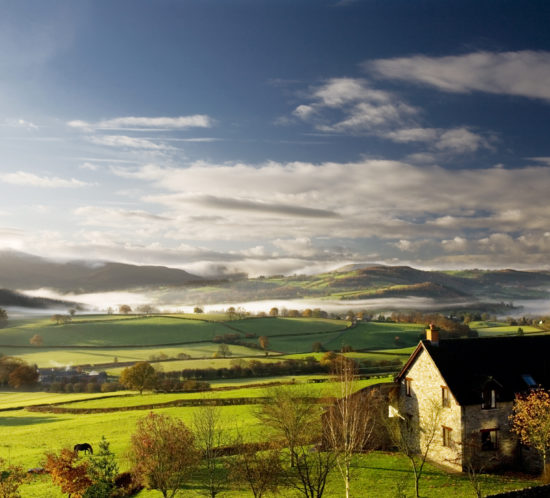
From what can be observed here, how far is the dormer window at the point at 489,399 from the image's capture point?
44312 millimetres

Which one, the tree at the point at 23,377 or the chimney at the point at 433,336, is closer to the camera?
the chimney at the point at 433,336

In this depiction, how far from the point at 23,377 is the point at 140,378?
36.5 m

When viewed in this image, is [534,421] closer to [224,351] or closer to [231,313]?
[224,351]

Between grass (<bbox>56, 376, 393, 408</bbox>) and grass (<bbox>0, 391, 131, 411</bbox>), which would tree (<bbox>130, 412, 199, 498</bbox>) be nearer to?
grass (<bbox>56, 376, 393, 408</bbox>)

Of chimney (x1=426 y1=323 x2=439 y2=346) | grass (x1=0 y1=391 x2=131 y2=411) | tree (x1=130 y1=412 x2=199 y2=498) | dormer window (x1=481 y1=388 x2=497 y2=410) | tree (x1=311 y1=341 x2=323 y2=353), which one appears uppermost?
chimney (x1=426 y1=323 x2=439 y2=346)

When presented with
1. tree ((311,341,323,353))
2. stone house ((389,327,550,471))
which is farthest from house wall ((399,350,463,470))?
tree ((311,341,323,353))

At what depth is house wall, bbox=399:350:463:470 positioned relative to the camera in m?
43.6

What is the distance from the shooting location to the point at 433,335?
49.5 m

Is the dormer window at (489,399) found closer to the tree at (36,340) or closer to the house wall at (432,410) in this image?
the house wall at (432,410)

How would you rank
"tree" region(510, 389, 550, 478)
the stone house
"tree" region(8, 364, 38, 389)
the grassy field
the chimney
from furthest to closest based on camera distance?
"tree" region(8, 364, 38, 389) → the chimney → the stone house → "tree" region(510, 389, 550, 478) → the grassy field

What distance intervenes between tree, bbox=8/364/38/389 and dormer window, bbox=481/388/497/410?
103227mm

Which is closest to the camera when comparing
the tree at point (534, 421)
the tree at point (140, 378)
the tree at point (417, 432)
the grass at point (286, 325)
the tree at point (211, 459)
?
the tree at point (211, 459)

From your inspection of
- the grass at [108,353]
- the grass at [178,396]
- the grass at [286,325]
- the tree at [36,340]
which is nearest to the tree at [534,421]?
the grass at [178,396]

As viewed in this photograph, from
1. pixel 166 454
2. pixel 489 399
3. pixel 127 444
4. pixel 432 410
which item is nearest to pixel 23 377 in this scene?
pixel 127 444
